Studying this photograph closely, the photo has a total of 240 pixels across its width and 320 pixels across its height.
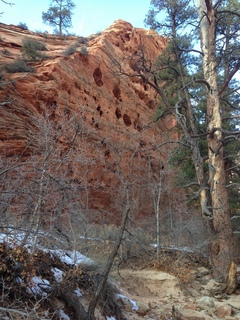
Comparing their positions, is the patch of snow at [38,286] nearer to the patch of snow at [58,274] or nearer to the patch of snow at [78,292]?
the patch of snow at [58,274]

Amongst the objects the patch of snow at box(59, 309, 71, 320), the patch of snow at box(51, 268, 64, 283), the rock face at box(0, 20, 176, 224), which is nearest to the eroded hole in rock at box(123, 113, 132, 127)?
the rock face at box(0, 20, 176, 224)

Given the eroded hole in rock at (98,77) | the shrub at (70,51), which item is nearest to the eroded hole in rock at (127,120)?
the eroded hole in rock at (98,77)

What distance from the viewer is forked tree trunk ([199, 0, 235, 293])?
8.28 metres

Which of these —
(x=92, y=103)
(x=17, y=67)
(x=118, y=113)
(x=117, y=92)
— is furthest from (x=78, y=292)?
(x=117, y=92)

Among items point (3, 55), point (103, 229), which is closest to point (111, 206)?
point (103, 229)

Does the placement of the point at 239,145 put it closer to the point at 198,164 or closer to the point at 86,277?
the point at 198,164

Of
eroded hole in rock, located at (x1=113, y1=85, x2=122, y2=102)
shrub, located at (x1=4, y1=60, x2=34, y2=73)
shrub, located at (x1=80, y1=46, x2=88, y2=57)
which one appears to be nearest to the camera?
shrub, located at (x1=4, y1=60, x2=34, y2=73)

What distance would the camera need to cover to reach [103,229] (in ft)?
45.5

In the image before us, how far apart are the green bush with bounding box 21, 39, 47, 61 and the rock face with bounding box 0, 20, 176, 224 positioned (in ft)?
1.60

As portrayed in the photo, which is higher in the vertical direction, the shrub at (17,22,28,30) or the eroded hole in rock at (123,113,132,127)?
the shrub at (17,22,28,30)

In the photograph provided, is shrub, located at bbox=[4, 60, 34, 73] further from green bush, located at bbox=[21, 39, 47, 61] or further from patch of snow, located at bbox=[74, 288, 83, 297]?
patch of snow, located at bbox=[74, 288, 83, 297]

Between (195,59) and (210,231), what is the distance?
7437 mm

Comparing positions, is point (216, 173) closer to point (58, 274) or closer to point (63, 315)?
point (58, 274)

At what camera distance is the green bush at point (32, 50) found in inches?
703
